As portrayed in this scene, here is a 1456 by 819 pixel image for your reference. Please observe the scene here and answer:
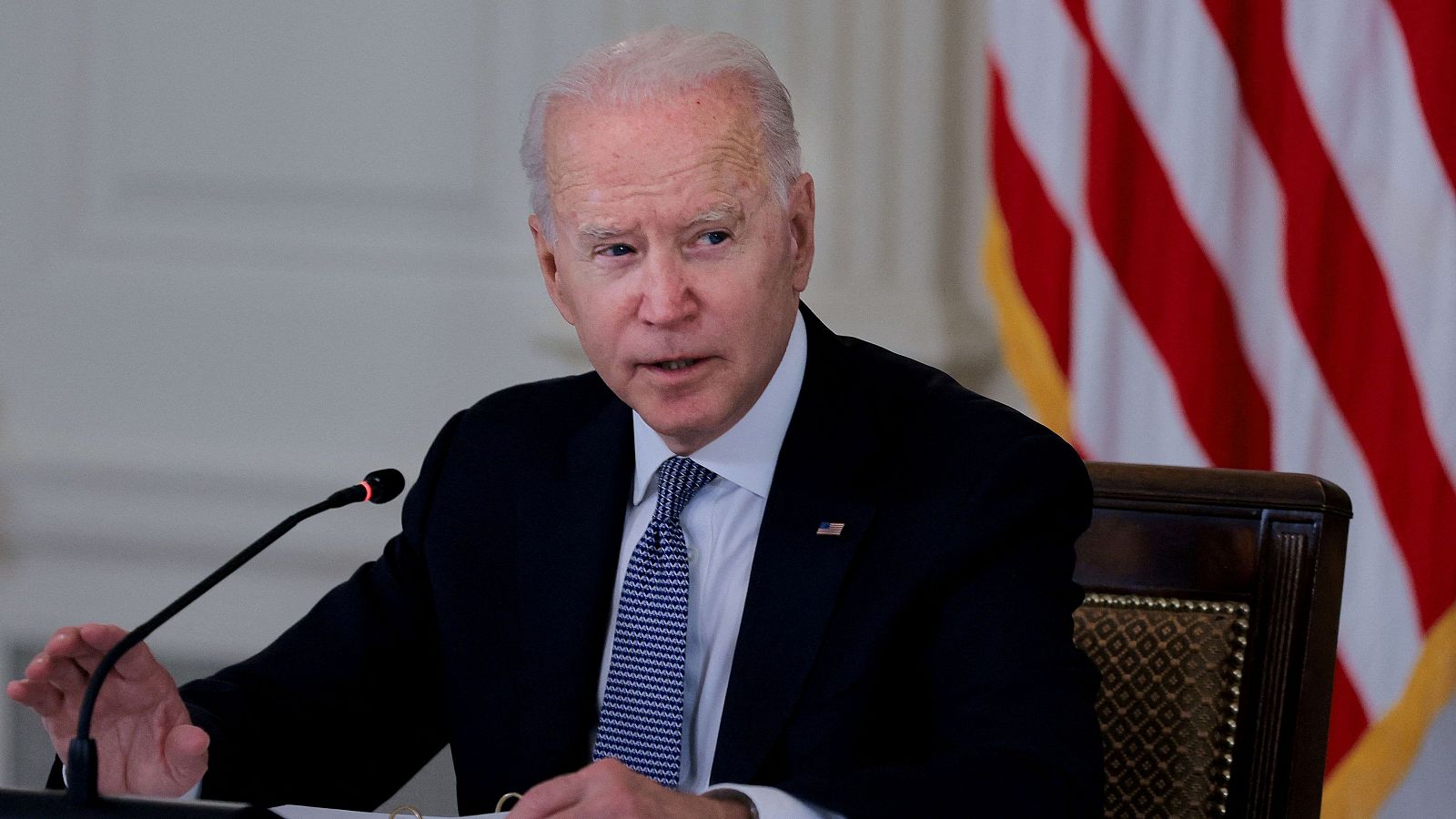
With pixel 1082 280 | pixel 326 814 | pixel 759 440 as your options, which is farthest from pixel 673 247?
pixel 1082 280

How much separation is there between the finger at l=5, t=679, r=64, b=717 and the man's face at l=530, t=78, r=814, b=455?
2.21 ft

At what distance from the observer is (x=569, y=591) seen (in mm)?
1916

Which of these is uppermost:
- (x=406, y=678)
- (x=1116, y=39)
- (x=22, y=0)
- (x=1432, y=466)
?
(x=22, y=0)

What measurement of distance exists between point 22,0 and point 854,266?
1941mm

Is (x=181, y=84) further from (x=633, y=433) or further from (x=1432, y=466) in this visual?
(x=1432, y=466)

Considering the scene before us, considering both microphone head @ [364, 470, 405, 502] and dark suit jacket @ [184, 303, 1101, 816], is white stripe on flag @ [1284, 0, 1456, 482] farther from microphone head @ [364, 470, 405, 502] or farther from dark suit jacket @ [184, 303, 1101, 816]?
microphone head @ [364, 470, 405, 502]

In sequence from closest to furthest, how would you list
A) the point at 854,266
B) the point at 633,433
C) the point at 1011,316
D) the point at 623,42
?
the point at 623,42 → the point at 633,433 → the point at 1011,316 → the point at 854,266

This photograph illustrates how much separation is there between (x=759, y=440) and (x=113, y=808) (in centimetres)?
87

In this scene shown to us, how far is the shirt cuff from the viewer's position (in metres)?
1.39

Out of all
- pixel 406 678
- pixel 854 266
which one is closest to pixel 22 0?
pixel 854 266

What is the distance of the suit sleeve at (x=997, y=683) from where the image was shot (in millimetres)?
1512

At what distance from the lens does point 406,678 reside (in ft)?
6.81

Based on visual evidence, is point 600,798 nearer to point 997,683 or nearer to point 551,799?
point 551,799

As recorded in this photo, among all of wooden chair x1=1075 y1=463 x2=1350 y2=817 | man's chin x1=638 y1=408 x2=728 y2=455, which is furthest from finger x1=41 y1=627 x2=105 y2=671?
wooden chair x1=1075 y1=463 x2=1350 y2=817
